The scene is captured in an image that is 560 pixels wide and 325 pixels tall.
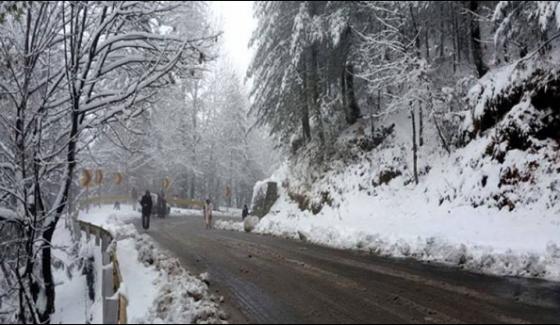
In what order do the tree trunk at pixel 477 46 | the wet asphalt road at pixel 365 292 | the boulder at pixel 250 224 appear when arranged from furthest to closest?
the boulder at pixel 250 224 → the tree trunk at pixel 477 46 → the wet asphalt road at pixel 365 292

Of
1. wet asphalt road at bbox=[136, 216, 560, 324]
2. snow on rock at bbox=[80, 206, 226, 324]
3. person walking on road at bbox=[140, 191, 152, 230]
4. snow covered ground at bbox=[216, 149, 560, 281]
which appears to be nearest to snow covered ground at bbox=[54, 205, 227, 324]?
snow on rock at bbox=[80, 206, 226, 324]

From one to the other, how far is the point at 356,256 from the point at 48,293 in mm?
7457

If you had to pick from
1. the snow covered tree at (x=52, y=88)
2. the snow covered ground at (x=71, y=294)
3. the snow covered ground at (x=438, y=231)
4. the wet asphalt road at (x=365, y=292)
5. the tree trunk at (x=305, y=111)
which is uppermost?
the tree trunk at (x=305, y=111)

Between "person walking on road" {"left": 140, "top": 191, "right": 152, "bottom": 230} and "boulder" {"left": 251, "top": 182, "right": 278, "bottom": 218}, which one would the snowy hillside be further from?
"person walking on road" {"left": 140, "top": 191, "right": 152, "bottom": 230}

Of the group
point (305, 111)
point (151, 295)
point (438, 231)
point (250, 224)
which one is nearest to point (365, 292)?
point (151, 295)

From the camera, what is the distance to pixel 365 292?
7.31 meters

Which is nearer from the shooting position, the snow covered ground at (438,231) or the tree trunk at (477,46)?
the snow covered ground at (438,231)

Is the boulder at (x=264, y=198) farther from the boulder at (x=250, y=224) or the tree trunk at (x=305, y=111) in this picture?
the boulder at (x=250, y=224)

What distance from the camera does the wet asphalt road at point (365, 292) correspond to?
5914 millimetres

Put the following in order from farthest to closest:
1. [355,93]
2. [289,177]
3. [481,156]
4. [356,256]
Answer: [289,177] → [355,93] → [481,156] → [356,256]

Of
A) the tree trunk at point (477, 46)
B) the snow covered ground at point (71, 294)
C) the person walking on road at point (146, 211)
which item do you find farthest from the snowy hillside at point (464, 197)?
the snow covered ground at point (71, 294)

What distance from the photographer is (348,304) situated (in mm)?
6551

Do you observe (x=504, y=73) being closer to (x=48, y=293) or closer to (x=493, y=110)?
(x=493, y=110)

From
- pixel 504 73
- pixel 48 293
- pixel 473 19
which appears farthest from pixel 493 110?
pixel 48 293
